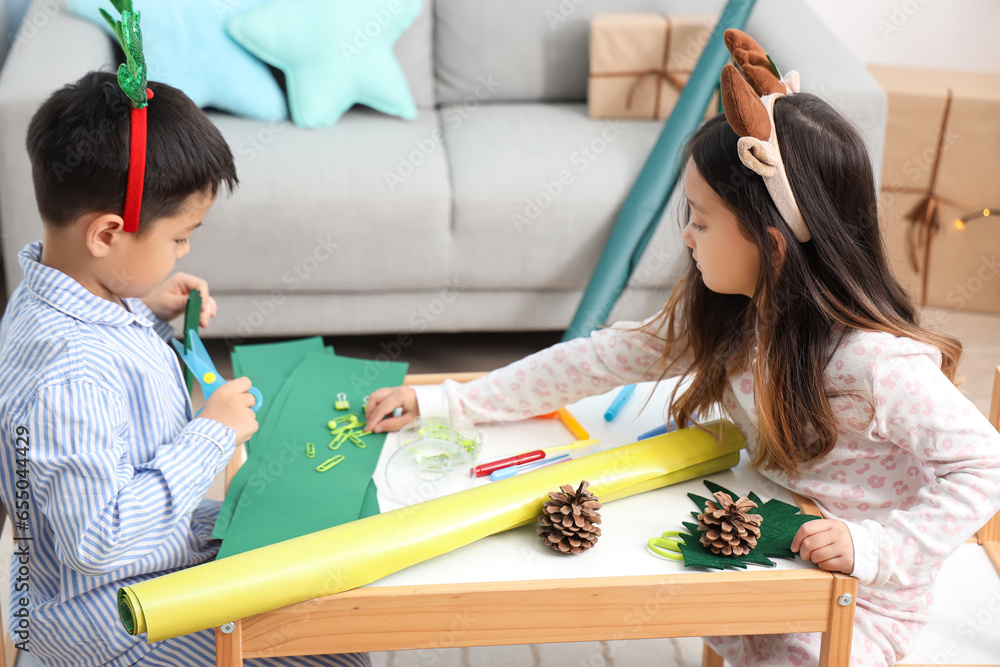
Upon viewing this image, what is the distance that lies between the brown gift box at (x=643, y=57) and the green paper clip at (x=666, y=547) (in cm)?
168

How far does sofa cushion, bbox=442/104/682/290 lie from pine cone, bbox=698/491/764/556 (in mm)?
1244

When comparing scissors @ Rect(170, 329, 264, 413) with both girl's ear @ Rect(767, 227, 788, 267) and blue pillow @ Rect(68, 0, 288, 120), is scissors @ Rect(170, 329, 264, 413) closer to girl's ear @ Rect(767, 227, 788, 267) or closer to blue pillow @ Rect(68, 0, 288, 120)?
girl's ear @ Rect(767, 227, 788, 267)

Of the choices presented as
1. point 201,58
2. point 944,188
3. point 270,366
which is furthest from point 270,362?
point 944,188

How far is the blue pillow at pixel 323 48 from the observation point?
7.54ft

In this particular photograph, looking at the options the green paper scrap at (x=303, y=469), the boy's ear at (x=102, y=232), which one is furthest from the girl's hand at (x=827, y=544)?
the boy's ear at (x=102, y=232)

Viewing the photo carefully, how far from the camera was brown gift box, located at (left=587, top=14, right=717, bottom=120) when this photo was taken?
2.39 m

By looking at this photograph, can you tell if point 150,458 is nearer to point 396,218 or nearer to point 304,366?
point 304,366

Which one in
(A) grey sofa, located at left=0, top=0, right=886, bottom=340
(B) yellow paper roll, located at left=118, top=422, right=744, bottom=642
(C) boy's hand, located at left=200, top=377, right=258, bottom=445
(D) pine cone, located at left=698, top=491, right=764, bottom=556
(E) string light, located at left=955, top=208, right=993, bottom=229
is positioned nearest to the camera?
(B) yellow paper roll, located at left=118, top=422, right=744, bottom=642

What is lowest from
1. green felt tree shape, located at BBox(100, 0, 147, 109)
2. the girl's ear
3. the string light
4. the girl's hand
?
the string light

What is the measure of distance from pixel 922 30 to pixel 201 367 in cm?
251

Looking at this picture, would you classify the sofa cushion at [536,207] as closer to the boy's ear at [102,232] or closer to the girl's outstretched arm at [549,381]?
the girl's outstretched arm at [549,381]

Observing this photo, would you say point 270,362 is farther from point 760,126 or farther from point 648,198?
point 648,198

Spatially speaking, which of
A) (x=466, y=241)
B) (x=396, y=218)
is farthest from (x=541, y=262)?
(x=396, y=218)

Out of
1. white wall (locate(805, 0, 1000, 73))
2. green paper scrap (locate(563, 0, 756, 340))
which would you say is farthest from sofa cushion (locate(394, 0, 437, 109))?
white wall (locate(805, 0, 1000, 73))
